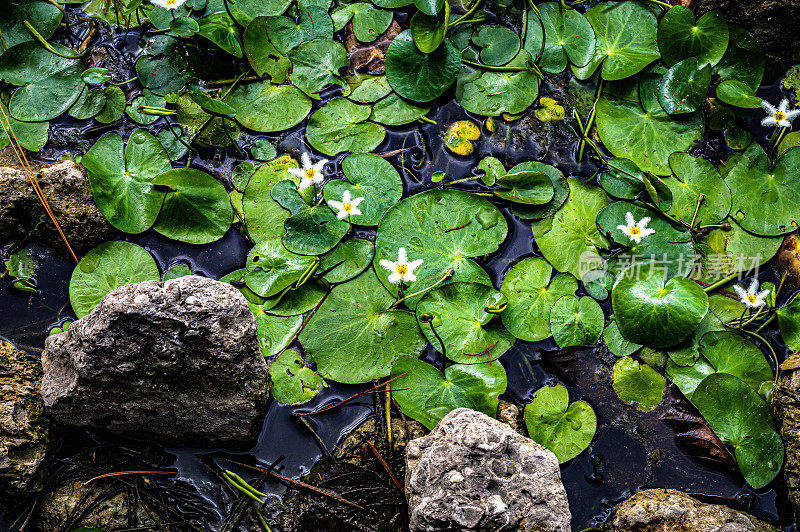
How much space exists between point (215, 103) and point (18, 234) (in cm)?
133

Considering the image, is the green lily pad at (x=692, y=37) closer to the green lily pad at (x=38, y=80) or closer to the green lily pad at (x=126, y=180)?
the green lily pad at (x=126, y=180)

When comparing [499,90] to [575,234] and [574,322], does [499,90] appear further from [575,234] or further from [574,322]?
[574,322]

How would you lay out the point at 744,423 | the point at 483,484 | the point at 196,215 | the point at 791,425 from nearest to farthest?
the point at 483,484
the point at 791,425
the point at 744,423
the point at 196,215

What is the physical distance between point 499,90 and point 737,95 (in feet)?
4.73

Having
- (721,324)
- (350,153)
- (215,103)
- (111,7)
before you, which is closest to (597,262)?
(721,324)

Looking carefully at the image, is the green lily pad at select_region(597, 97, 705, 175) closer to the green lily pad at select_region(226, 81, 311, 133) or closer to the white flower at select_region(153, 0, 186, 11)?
the green lily pad at select_region(226, 81, 311, 133)

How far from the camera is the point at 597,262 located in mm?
3176

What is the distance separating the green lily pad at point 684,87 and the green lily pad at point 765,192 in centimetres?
45

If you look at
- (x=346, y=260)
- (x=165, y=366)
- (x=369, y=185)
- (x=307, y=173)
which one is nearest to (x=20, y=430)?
(x=165, y=366)

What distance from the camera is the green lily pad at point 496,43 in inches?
140

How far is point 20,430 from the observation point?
258 centimetres

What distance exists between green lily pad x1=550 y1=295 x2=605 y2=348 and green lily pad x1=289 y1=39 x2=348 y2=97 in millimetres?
1921

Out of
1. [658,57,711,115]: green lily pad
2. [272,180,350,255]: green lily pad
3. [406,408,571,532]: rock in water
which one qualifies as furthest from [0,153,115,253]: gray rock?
[658,57,711,115]: green lily pad

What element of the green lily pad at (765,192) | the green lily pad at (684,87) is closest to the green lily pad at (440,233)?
the green lily pad at (684,87)
